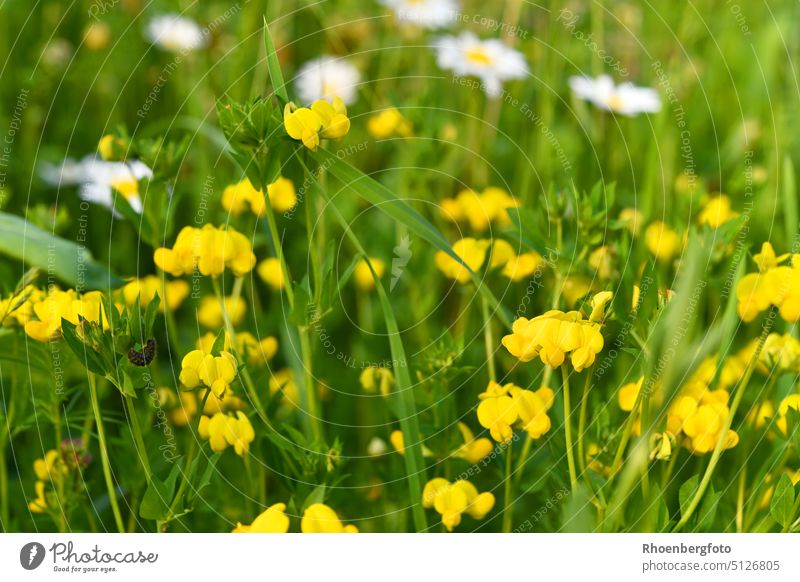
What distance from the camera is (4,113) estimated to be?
1.21 meters

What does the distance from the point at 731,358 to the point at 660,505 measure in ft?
0.68

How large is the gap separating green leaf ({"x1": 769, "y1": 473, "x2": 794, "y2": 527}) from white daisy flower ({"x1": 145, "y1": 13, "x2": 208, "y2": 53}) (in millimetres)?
1034

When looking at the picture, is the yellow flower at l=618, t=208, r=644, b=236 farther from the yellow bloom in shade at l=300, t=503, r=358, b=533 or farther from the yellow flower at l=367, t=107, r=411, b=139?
the yellow bloom in shade at l=300, t=503, r=358, b=533

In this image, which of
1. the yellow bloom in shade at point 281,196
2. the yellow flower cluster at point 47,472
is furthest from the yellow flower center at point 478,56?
the yellow flower cluster at point 47,472

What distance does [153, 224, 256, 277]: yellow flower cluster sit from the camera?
2.24 ft

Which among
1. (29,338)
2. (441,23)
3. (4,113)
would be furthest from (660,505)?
(4,113)

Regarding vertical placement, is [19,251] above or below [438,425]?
above

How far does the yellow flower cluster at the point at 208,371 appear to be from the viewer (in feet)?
1.99

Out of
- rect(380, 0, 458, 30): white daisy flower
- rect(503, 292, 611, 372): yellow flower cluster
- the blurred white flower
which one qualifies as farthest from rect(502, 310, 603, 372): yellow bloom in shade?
rect(380, 0, 458, 30): white daisy flower

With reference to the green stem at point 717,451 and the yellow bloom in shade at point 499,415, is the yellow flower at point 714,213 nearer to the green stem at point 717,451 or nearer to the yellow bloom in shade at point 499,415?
the green stem at point 717,451

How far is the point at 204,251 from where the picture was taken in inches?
27.0

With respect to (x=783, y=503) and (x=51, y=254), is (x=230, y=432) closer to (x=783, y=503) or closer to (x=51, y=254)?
(x=51, y=254)
